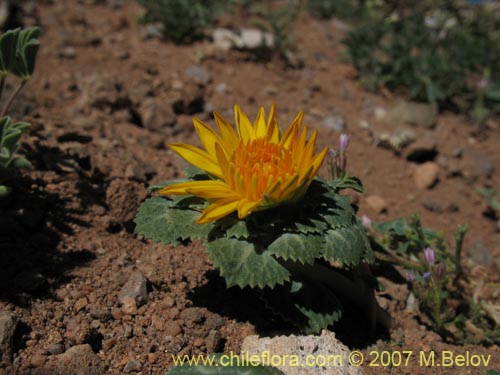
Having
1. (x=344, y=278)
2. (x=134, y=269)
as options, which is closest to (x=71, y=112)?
(x=134, y=269)

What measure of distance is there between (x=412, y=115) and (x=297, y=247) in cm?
338

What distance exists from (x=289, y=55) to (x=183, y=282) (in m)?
3.61

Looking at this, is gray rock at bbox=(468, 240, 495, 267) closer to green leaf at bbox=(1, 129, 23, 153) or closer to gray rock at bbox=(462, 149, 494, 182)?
gray rock at bbox=(462, 149, 494, 182)

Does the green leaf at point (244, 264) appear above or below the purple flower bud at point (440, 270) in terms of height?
above

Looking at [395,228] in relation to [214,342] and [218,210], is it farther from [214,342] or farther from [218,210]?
[218,210]

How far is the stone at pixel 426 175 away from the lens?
4.54 m

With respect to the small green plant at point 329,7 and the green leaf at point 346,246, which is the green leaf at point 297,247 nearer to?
the green leaf at point 346,246

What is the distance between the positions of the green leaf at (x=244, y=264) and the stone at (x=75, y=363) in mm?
663

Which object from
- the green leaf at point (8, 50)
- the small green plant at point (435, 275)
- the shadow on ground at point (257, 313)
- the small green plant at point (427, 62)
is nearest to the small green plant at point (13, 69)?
the green leaf at point (8, 50)

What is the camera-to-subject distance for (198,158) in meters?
2.49

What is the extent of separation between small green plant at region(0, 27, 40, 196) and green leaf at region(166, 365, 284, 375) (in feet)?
3.92

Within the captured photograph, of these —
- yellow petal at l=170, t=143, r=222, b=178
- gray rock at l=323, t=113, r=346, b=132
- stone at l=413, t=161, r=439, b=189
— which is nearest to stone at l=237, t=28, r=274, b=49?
gray rock at l=323, t=113, r=346, b=132

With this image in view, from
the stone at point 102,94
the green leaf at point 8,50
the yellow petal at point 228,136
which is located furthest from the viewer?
the stone at point 102,94

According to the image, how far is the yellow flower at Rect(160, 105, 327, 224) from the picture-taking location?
226 cm
